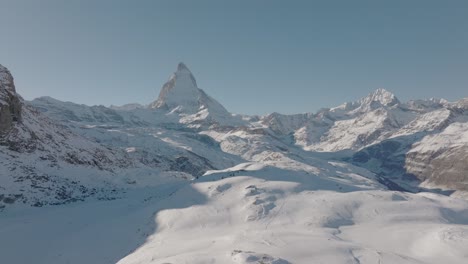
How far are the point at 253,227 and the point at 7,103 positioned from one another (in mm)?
53907

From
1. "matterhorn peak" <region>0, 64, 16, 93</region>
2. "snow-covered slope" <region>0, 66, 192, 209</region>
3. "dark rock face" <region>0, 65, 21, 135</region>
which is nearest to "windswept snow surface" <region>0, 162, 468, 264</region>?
"snow-covered slope" <region>0, 66, 192, 209</region>

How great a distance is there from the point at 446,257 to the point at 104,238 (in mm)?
25116

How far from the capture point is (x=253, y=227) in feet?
94.0

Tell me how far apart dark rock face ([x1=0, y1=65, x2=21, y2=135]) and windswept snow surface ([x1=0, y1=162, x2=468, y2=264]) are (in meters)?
23.6

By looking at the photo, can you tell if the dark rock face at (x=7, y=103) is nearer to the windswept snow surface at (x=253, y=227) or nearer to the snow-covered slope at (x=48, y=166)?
the snow-covered slope at (x=48, y=166)

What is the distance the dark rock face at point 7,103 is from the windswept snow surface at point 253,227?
23553mm

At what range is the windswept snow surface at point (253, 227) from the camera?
2155 cm

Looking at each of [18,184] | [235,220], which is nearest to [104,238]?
[235,220]

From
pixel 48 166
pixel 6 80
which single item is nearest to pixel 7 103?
pixel 6 80

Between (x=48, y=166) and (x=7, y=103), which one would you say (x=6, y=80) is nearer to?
(x=7, y=103)

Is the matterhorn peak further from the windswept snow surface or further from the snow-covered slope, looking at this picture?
the windswept snow surface

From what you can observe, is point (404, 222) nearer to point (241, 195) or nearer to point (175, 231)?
point (241, 195)

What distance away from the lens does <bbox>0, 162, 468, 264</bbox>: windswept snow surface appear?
848 inches

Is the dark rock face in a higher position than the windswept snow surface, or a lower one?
higher
